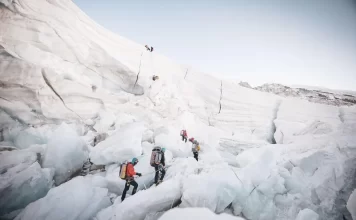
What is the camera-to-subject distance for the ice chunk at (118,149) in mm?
9727

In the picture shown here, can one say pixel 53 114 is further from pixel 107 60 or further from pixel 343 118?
pixel 343 118

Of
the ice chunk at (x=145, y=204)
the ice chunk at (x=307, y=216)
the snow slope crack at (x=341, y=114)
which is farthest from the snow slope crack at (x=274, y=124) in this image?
the ice chunk at (x=145, y=204)

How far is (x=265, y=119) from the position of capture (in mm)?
15469

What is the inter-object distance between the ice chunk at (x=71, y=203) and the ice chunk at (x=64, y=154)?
1.37 metres

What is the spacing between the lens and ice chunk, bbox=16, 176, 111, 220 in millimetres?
6418

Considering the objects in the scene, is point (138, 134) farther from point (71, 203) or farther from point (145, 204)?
point (145, 204)

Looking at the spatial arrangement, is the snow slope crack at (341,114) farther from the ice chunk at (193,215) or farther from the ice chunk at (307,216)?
the ice chunk at (193,215)

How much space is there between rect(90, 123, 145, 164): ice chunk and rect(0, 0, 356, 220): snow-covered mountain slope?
0.07m

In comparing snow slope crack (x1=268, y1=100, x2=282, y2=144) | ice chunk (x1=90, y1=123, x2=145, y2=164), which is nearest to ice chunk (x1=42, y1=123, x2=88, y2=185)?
ice chunk (x1=90, y1=123, x2=145, y2=164)

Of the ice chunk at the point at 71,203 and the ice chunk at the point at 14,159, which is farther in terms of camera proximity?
the ice chunk at the point at 14,159

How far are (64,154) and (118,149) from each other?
8.23 feet

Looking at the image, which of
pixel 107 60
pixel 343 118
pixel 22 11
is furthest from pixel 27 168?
pixel 343 118

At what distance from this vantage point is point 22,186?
7258 mm

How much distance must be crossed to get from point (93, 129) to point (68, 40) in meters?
6.64
